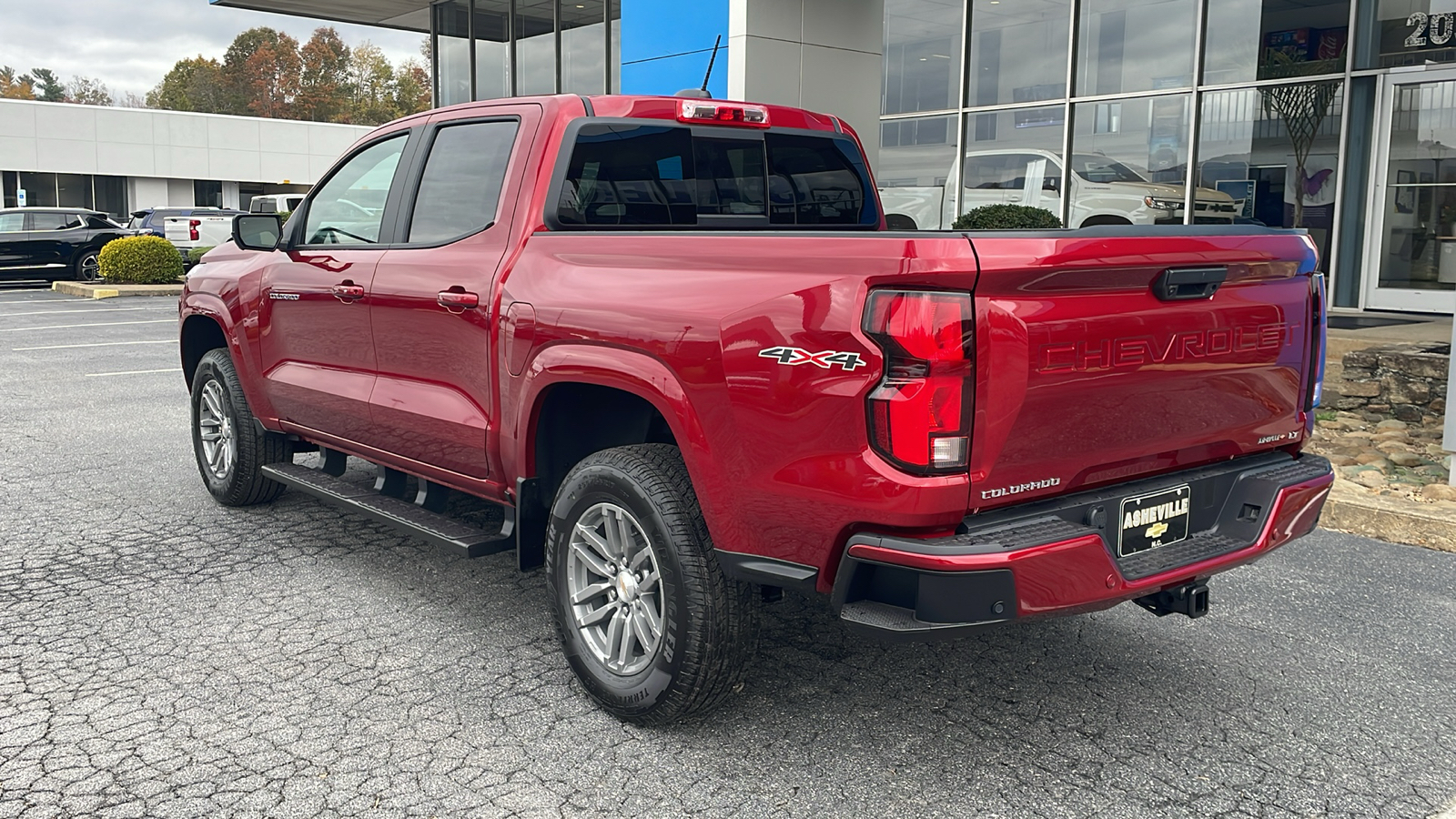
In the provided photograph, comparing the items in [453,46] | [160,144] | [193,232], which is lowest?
[193,232]

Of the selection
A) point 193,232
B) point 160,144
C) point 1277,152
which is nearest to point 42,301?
point 193,232

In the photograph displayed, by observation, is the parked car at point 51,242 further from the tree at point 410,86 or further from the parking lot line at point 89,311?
the tree at point 410,86

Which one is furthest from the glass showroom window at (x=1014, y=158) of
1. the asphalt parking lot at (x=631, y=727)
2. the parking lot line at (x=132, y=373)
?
the asphalt parking lot at (x=631, y=727)

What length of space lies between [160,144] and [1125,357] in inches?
2429

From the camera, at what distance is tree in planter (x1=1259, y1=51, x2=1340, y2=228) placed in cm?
1338

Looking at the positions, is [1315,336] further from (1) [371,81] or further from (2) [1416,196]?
(1) [371,81]

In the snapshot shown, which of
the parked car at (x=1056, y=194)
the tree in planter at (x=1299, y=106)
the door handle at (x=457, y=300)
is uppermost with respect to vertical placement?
the tree in planter at (x=1299, y=106)

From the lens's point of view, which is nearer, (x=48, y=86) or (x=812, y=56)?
(x=812, y=56)

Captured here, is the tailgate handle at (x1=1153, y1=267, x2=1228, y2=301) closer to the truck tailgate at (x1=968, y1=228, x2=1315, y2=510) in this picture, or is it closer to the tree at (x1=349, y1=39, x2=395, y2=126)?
the truck tailgate at (x1=968, y1=228, x2=1315, y2=510)

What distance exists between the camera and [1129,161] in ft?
48.9

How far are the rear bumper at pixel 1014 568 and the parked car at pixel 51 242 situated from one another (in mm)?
25313

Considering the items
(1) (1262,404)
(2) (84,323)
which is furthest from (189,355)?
(2) (84,323)

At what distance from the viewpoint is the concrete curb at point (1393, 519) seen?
5.90m

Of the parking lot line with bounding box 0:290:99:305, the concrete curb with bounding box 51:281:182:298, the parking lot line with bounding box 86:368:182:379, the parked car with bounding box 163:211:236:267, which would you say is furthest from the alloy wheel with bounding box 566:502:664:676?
the parked car with bounding box 163:211:236:267
